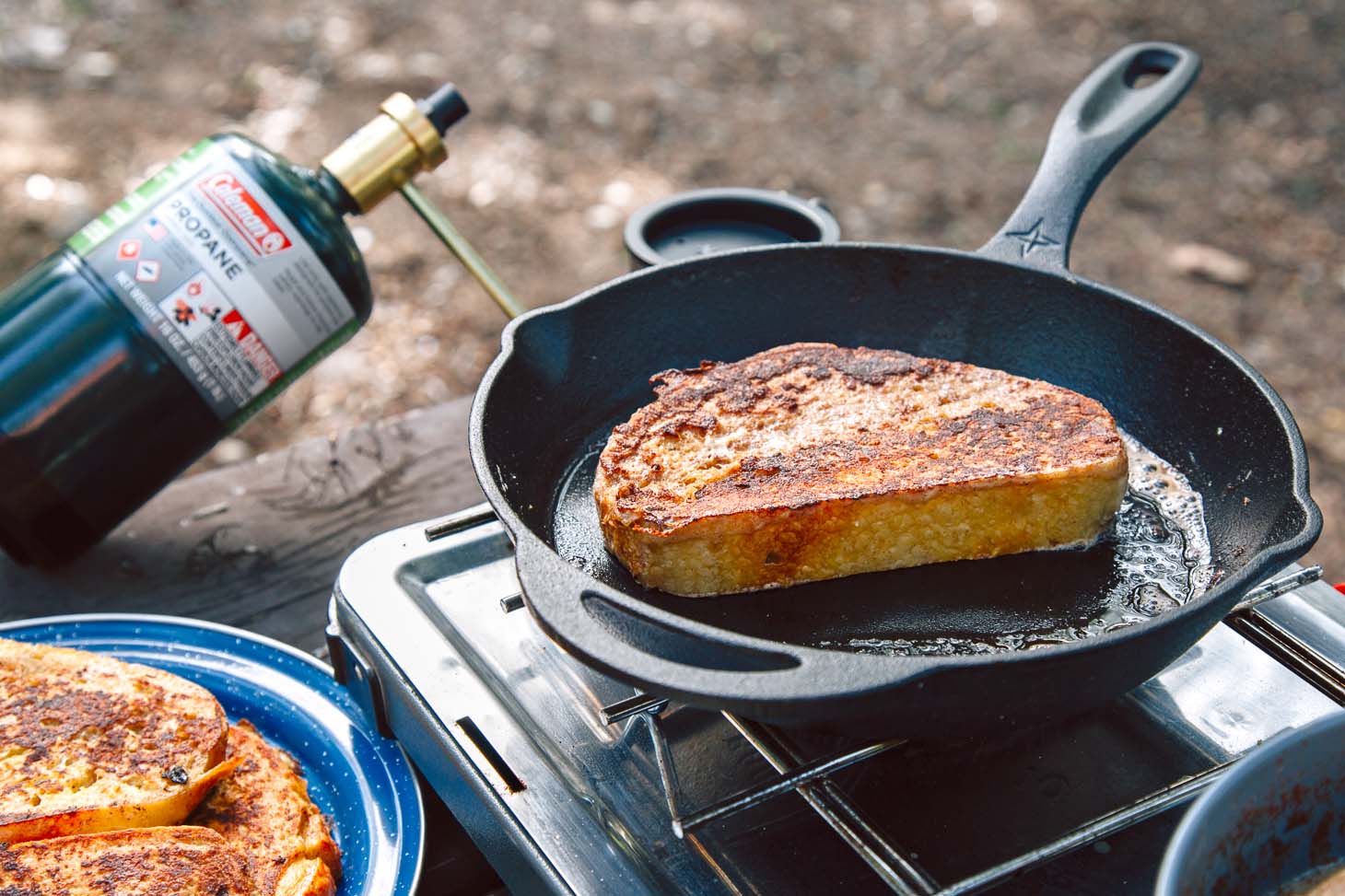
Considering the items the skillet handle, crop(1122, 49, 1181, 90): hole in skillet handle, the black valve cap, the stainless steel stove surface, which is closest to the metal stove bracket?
the stainless steel stove surface

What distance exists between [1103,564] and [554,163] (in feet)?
13.7

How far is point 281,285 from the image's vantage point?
211 centimetres

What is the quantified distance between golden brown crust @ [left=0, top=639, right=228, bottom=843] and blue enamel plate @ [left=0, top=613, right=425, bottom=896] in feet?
0.46

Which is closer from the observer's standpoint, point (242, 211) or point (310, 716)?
point (310, 716)

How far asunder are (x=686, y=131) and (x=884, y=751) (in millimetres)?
4617

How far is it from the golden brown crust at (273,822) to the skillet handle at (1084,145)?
146cm

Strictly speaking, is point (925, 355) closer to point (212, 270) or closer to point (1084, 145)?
point (1084, 145)

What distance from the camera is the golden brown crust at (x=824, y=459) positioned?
5.56 feet

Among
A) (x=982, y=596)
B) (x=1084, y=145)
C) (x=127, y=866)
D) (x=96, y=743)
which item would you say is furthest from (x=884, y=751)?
(x=1084, y=145)

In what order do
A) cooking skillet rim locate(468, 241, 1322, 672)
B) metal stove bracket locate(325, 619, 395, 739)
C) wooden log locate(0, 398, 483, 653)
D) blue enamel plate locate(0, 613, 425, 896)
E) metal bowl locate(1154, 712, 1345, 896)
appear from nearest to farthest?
metal bowl locate(1154, 712, 1345, 896) < cooking skillet rim locate(468, 241, 1322, 672) < blue enamel plate locate(0, 613, 425, 896) < metal stove bracket locate(325, 619, 395, 739) < wooden log locate(0, 398, 483, 653)

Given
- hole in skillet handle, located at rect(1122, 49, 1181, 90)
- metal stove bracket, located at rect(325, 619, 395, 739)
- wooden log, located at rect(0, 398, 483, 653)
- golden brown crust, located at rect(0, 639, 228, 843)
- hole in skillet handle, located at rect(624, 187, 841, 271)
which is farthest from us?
hole in skillet handle, located at rect(624, 187, 841, 271)

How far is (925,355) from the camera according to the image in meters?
2.21

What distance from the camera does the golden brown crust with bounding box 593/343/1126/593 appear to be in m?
1.69

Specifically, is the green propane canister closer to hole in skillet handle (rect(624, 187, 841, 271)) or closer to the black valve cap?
the black valve cap
